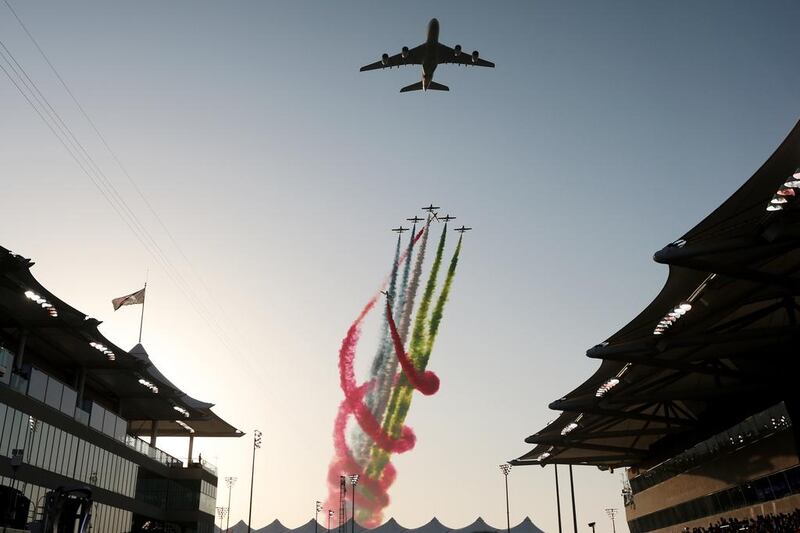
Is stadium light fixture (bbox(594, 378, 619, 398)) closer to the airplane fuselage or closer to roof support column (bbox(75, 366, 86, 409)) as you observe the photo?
the airplane fuselage

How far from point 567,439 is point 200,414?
3852 cm

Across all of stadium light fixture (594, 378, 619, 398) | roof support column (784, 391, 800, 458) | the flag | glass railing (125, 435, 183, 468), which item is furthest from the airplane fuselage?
glass railing (125, 435, 183, 468)

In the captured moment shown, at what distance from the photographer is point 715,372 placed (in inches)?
1657

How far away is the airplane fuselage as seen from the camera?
60.3 meters

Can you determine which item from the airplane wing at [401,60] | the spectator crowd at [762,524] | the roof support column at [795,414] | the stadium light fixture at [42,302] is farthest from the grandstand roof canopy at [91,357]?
the spectator crowd at [762,524]

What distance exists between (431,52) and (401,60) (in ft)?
10.6

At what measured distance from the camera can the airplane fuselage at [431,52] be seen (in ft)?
198

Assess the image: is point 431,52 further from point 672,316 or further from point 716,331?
point 672,316

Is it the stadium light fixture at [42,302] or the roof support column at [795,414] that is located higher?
the stadium light fixture at [42,302]

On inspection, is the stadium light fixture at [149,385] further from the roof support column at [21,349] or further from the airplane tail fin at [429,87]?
the airplane tail fin at [429,87]

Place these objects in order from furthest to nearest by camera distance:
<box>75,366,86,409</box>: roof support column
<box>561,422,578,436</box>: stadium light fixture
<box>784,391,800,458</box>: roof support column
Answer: <box>75,366,86,409</box>: roof support column < <box>561,422,578,436</box>: stadium light fixture < <box>784,391,800,458</box>: roof support column

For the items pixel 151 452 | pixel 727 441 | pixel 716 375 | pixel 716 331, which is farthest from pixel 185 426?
pixel 716 331

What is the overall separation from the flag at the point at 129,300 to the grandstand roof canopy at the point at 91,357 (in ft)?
16.0

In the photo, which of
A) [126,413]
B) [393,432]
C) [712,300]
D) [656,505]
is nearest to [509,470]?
[393,432]
